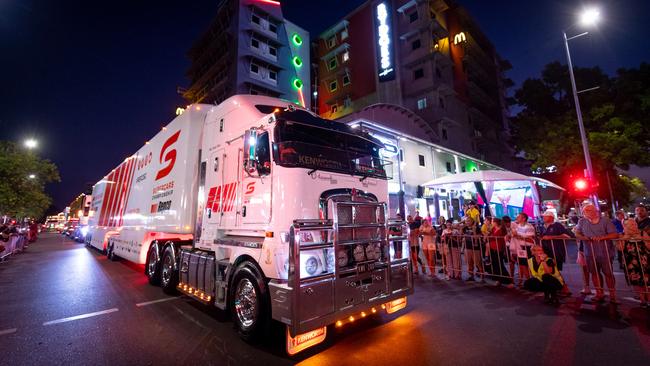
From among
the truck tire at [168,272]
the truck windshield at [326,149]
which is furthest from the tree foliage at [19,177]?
the truck windshield at [326,149]

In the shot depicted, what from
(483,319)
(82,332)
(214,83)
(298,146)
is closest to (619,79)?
(483,319)

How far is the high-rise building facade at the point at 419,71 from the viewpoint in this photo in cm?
2781

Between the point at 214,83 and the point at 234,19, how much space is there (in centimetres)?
794

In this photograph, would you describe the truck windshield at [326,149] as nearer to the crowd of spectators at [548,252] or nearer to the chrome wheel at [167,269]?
the crowd of spectators at [548,252]

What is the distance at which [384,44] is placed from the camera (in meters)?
27.8

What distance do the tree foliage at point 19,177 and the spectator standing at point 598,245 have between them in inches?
1228

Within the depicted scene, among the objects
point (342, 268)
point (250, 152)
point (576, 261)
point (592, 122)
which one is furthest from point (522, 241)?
point (592, 122)

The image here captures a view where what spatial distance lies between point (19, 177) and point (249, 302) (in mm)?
29540

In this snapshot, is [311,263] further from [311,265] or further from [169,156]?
[169,156]

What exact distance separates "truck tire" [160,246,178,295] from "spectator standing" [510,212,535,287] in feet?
26.9

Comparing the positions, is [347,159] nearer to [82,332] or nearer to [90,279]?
[82,332]

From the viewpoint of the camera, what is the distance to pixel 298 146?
4145 mm

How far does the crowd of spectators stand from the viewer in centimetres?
555

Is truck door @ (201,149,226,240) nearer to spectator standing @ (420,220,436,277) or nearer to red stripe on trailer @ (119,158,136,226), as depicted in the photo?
spectator standing @ (420,220,436,277)
